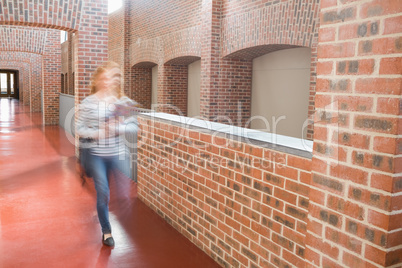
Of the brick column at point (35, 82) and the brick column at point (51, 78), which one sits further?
the brick column at point (35, 82)

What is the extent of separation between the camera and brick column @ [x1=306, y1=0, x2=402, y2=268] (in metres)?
1.59

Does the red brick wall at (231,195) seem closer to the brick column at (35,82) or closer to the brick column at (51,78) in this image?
the brick column at (51,78)

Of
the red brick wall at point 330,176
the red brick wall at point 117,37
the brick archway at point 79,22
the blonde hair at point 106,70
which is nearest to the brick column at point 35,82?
the red brick wall at point 117,37

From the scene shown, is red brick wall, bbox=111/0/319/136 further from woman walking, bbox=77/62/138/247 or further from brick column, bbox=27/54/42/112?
brick column, bbox=27/54/42/112

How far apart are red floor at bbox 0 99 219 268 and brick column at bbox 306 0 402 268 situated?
67.7 inches

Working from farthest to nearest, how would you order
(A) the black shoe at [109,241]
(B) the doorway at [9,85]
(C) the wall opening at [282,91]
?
(B) the doorway at [9,85] < (C) the wall opening at [282,91] < (A) the black shoe at [109,241]

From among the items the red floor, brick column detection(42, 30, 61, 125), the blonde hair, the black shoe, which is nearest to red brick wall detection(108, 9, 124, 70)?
brick column detection(42, 30, 61, 125)

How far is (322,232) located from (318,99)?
662 mm

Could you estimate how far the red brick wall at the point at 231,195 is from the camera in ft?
8.30

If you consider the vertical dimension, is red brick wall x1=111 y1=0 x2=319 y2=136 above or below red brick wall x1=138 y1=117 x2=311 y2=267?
above

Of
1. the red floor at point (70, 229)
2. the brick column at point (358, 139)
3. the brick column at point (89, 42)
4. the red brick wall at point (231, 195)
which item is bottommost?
the red floor at point (70, 229)

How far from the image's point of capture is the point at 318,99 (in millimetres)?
1935

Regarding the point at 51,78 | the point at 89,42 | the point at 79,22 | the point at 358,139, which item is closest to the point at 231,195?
the point at 358,139

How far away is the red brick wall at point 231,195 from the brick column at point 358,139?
0.48 m
